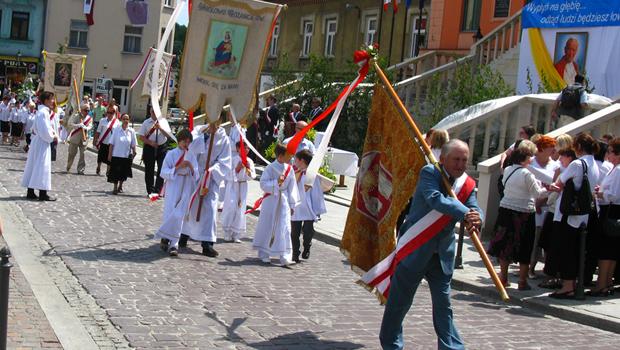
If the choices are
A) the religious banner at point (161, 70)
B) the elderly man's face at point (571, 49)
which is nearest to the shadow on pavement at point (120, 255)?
the religious banner at point (161, 70)

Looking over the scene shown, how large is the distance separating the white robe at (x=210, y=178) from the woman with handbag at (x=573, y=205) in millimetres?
4213

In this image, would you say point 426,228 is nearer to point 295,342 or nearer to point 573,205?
point 295,342

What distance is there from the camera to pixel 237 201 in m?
13.6

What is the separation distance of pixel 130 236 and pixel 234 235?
5.08 ft

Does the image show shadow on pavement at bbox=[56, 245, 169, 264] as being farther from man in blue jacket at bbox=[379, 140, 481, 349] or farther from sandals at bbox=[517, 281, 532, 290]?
man in blue jacket at bbox=[379, 140, 481, 349]

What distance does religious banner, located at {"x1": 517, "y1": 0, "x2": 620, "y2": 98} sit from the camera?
810 inches

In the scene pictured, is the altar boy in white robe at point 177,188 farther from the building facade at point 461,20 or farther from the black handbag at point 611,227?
the building facade at point 461,20

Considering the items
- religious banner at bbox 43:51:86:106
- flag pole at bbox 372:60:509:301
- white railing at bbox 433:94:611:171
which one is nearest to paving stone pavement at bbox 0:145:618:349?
flag pole at bbox 372:60:509:301

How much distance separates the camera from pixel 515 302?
10430 millimetres

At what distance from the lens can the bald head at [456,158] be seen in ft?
22.5

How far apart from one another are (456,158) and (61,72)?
23.9m

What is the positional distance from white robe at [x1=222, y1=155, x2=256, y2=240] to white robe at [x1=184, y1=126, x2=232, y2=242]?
1.37 metres

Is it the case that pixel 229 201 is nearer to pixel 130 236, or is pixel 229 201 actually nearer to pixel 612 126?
pixel 130 236

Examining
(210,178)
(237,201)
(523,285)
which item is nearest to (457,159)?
(523,285)
